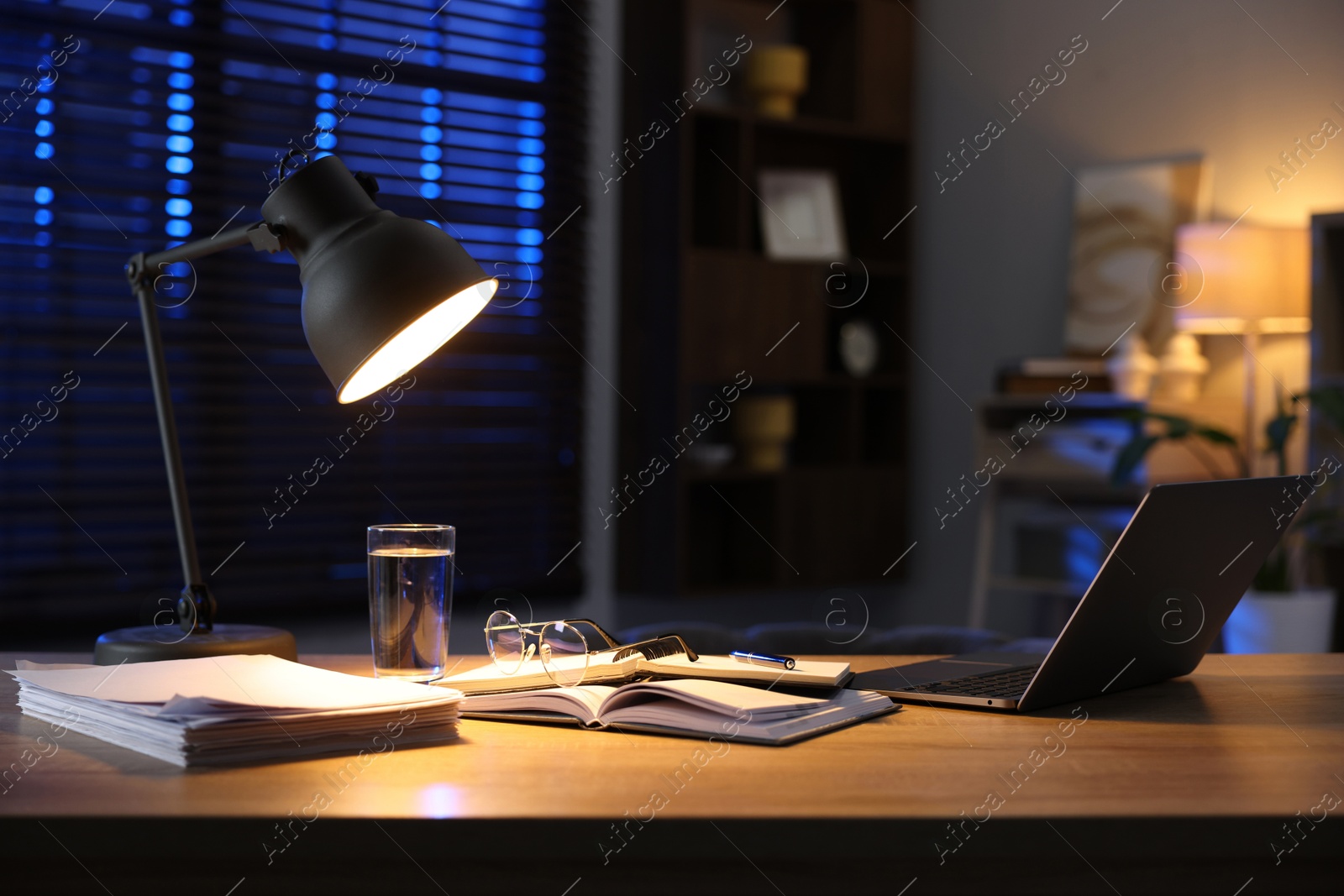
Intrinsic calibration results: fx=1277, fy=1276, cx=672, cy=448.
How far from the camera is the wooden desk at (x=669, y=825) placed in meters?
0.76

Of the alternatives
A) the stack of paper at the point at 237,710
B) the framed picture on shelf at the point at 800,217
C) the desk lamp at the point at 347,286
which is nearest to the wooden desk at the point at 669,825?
the stack of paper at the point at 237,710

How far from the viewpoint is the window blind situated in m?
2.79

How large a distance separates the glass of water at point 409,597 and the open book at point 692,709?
90mm

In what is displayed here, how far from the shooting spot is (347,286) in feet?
3.22

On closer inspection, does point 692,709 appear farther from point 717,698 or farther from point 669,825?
point 669,825

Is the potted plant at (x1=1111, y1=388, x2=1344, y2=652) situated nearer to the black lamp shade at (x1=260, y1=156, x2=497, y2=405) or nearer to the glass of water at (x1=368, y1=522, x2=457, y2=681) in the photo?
the glass of water at (x1=368, y1=522, x2=457, y2=681)

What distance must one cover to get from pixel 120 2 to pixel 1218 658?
2649 mm

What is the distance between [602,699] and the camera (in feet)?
3.43

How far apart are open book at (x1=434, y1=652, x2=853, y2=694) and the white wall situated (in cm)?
291

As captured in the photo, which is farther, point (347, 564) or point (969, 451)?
point (969, 451)

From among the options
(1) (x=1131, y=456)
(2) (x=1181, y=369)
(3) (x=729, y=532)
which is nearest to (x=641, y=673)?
(1) (x=1131, y=456)

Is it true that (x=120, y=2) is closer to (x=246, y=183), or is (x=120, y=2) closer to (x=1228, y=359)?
(x=246, y=183)

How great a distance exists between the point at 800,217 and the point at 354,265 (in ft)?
10.4

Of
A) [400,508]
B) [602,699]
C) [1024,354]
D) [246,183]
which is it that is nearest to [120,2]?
[246,183]
